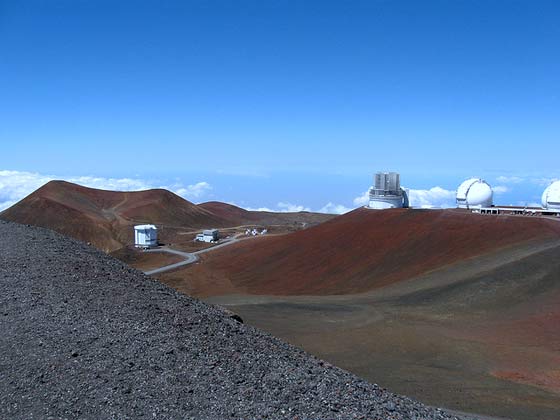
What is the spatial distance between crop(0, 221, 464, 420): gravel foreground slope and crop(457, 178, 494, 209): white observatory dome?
41446mm

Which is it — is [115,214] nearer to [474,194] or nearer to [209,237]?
[209,237]

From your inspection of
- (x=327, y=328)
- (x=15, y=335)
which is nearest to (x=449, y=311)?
(x=327, y=328)

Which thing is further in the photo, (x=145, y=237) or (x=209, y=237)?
(x=209, y=237)

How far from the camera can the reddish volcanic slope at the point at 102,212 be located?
3253 inches

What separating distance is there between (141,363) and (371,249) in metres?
38.4

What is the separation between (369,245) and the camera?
47.8 metres

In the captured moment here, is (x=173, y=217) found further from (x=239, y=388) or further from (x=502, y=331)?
Answer: (x=239, y=388)

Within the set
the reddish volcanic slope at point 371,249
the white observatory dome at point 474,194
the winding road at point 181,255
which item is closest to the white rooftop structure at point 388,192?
the reddish volcanic slope at point 371,249

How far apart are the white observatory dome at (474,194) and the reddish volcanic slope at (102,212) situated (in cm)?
A: 4866

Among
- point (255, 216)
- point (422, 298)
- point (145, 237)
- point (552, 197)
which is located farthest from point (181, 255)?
point (255, 216)

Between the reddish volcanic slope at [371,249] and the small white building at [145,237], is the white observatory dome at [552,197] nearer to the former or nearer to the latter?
the reddish volcanic slope at [371,249]

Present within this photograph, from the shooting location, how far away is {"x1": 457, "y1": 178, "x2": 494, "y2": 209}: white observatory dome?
50.2 meters

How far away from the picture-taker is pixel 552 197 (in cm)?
4550

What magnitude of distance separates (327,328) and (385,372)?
7369mm
